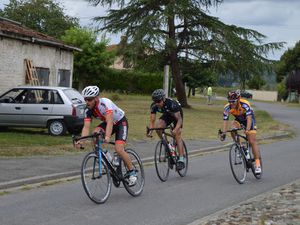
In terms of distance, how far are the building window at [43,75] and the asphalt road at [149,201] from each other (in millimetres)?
13262

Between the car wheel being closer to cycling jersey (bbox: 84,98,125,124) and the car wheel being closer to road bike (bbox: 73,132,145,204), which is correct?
road bike (bbox: 73,132,145,204)

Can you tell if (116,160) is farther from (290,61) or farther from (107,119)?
(290,61)

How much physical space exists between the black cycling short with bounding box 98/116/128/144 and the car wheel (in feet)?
30.5

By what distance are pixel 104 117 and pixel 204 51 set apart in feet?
101

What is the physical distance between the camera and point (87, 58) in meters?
56.1

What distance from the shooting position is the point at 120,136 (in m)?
9.13

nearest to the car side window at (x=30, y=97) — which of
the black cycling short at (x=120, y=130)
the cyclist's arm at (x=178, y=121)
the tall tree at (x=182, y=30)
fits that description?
the cyclist's arm at (x=178, y=121)

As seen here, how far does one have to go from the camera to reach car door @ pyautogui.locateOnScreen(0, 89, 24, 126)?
18625 mm

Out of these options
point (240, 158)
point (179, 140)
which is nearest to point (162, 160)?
point (179, 140)

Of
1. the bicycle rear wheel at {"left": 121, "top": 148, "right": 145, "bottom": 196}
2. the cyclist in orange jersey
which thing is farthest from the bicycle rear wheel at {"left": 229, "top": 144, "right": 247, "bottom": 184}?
the bicycle rear wheel at {"left": 121, "top": 148, "right": 145, "bottom": 196}

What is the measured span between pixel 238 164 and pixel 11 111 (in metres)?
9.51

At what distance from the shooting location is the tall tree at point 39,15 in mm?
70562

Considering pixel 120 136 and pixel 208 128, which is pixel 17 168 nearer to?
pixel 120 136

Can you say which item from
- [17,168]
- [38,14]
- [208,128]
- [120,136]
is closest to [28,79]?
[208,128]
